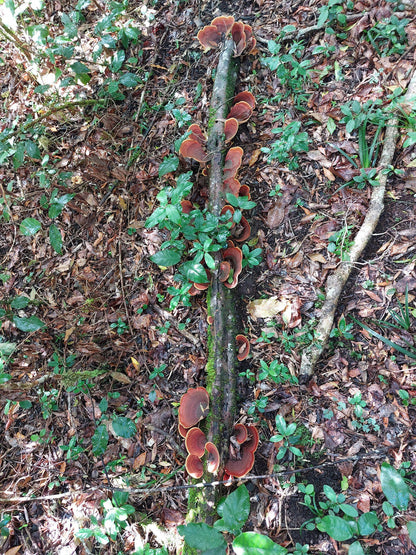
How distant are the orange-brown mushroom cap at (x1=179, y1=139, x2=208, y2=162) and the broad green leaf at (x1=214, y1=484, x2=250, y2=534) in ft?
9.44

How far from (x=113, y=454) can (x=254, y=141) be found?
3357 mm

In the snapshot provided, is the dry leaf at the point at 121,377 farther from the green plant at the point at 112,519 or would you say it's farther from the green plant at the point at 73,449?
the green plant at the point at 112,519

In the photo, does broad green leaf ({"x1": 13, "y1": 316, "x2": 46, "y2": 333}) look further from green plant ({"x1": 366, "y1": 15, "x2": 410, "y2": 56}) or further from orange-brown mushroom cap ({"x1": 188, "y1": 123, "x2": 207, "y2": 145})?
green plant ({"x1": 366, "y1": 15, "x2": 410, "y2": 56})

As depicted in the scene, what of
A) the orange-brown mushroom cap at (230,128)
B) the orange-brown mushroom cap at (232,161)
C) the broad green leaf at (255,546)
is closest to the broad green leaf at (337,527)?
the broad green leaf at (255,546)

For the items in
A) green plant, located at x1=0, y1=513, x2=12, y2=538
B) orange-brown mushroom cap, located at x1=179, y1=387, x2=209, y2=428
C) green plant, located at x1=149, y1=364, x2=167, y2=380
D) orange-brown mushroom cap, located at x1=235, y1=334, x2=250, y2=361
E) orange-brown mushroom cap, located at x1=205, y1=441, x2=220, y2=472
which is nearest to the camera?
orange-brown mushroom cap, located at x1=205, y1=441, x2=220, y2=472

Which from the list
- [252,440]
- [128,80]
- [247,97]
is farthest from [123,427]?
[128,80]

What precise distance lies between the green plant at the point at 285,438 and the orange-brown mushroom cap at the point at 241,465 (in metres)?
0.21

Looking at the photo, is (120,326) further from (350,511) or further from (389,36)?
(389,36)

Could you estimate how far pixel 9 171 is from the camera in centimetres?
484

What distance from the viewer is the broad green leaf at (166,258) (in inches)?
125

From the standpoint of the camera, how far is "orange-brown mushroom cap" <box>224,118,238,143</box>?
3584 millimetres

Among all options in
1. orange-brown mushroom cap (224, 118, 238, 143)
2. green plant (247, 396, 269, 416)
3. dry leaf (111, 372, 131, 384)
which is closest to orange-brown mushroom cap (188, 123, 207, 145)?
orange-brown mushroom cap (224, 118, 238, 143)

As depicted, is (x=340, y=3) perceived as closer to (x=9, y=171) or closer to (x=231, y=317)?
(x=231, y=317)

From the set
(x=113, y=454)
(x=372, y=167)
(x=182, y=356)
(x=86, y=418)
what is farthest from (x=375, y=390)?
(x=86, y=418)
